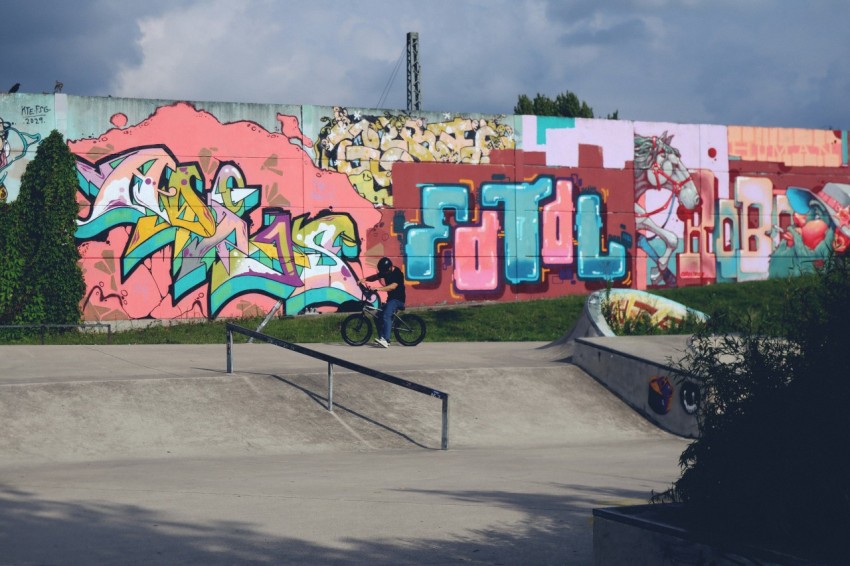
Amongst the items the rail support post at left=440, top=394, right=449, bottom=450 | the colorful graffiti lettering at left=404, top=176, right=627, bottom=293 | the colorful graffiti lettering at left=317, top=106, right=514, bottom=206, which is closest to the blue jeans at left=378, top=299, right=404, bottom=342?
the rail support post at left=440, top=394, right=449, bottom=450

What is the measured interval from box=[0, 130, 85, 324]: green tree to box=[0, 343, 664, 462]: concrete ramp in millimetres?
10253

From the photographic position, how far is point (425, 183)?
29781 millimetres

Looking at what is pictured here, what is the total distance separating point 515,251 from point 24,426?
68.6ft

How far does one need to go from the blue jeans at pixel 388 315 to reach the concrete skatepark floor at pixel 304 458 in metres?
0.57

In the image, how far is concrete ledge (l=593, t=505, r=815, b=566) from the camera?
474 centimetres

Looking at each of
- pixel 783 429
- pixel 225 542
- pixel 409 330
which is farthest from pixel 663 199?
pixel 783 429

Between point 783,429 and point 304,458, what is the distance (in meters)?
6.92

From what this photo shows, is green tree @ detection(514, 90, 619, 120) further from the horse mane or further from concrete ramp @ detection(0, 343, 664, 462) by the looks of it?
concrete ramp @ detection(0, 343, 664, 462)

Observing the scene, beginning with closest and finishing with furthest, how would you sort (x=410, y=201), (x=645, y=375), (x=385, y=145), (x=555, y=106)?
(x=645, y=375) < (x=385, y=145) < (x=410, y=201) < (x=555, y=106)

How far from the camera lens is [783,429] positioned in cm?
497

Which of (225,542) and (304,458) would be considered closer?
(225,542)

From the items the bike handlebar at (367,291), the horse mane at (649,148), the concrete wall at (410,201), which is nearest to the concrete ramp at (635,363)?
the bike handlebar at (367,291)

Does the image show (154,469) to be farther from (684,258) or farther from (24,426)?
(684,258)

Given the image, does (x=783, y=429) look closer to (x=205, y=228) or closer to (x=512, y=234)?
(x=205, y=228)
